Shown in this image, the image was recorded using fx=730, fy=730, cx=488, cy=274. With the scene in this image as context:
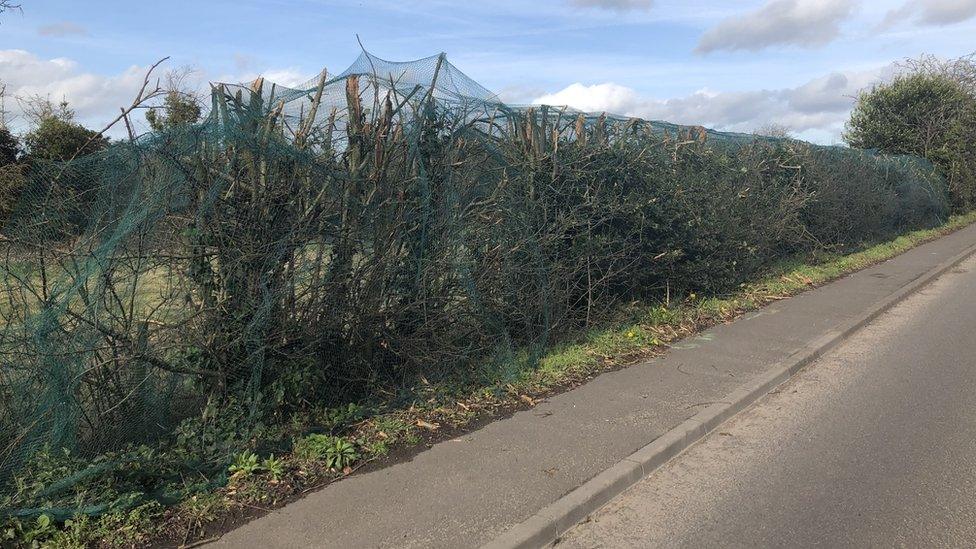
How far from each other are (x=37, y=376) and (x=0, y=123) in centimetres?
186

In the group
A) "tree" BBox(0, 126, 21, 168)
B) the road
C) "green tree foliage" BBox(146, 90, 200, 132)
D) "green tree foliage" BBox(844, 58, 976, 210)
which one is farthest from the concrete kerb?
"green tree foliage" BBox(844, 58, 976, 210)

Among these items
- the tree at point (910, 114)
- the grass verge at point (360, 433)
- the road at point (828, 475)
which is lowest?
the road at point (828, 475)

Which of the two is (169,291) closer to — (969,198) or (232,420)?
(232,420)

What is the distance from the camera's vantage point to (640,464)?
475cm

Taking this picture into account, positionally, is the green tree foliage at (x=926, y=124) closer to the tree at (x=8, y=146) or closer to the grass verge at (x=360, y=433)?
the grass verge at (x=360, y=433)

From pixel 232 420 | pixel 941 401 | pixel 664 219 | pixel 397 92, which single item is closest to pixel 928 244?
pixel 664 219

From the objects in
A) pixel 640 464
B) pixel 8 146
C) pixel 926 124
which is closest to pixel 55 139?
pixel 8 146

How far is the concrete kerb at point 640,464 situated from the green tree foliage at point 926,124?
2119 cm

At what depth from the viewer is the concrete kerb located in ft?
12.8

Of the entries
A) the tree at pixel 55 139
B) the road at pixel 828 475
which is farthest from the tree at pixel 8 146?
the road at pixel 828 475

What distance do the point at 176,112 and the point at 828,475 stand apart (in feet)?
16.0

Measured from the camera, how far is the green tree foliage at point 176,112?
4676 millimetres

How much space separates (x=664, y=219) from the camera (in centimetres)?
880

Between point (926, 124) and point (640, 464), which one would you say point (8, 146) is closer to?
point (640, 464)
